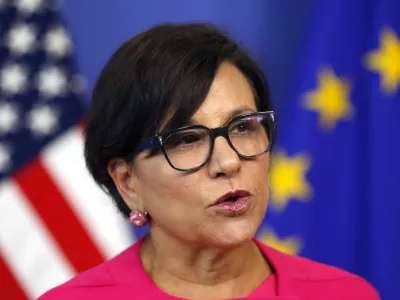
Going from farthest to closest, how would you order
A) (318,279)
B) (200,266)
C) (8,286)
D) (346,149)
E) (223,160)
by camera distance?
(8,286) → (346,149) → (318,279) → (200,266) → (223,160)

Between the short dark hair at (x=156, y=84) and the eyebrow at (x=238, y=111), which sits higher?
the short dark hair at (x=156, y=84)

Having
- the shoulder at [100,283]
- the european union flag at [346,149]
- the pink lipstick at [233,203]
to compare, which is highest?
the pink lipstick at [233,203]

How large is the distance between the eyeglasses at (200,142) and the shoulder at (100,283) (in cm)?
31

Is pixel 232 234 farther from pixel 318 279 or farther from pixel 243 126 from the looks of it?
pixel 318 279

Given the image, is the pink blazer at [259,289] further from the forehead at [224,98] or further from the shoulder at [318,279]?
the forehead at [224,98]

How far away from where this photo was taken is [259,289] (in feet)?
4.70

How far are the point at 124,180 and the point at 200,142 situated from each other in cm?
26

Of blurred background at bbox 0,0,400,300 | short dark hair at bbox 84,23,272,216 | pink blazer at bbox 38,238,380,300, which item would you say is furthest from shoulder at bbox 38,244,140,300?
blurred background at bbox 0,0,400,300

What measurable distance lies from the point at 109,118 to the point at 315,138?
3.79 ft

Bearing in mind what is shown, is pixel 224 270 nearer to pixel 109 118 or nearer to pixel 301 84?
pixel 109 118

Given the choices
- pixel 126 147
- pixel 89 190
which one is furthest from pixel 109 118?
pixel 89 190

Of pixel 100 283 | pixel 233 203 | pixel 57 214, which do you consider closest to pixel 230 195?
pixel 233 203

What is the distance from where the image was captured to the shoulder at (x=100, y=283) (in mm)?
1411

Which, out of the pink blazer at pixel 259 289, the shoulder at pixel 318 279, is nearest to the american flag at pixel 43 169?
the pink blazer at pixel 259 289
